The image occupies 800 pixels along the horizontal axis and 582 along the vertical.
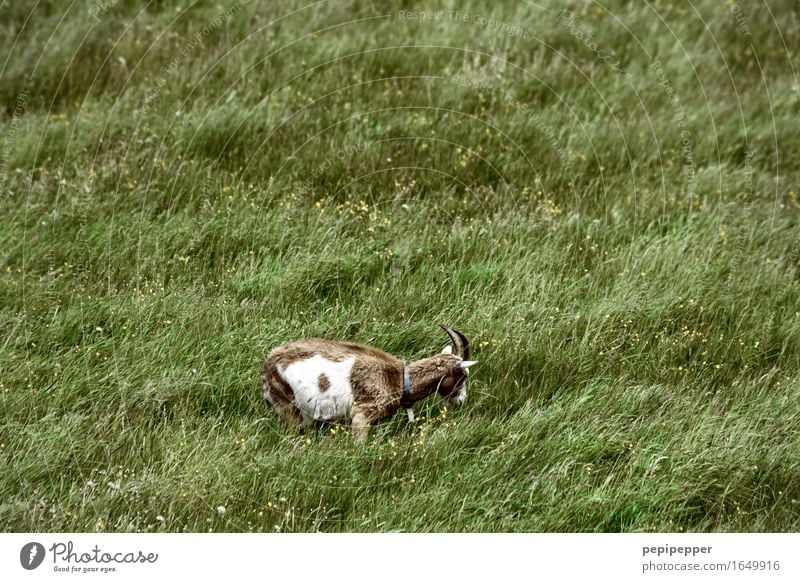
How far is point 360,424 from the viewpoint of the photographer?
5984mm

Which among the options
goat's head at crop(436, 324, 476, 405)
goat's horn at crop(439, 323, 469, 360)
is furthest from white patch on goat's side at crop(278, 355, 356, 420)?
goat's horn at crop(439, 323, 469, 360)

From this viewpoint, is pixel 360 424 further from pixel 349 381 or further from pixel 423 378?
pixel 423 378

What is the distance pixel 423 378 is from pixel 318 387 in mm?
719

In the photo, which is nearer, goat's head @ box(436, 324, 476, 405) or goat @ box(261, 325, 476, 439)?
goat @ box(261, 325, 476, 439)

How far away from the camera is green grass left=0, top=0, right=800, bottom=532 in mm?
5996

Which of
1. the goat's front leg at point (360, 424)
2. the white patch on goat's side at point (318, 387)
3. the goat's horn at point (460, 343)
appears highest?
the goat's horn at point (460, 343)

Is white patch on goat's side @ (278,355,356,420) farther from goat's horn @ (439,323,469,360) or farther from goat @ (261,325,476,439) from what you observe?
goat's horn @ (439,323,469,360)

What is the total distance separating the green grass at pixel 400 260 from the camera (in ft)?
19.7

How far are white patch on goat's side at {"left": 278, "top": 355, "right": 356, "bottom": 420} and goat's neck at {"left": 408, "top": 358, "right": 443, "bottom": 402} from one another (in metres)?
0.44

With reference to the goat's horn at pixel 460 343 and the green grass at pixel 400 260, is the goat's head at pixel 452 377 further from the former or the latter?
the green grass at pixel 400 260

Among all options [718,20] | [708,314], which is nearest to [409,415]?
[708,314]

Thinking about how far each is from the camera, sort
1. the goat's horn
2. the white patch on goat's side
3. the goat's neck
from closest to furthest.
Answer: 1. the white patch on goat's side
2. the goat's neck
3. the goat's horn

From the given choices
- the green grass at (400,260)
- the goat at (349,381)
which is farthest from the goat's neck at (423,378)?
the green grass at (400,260)
